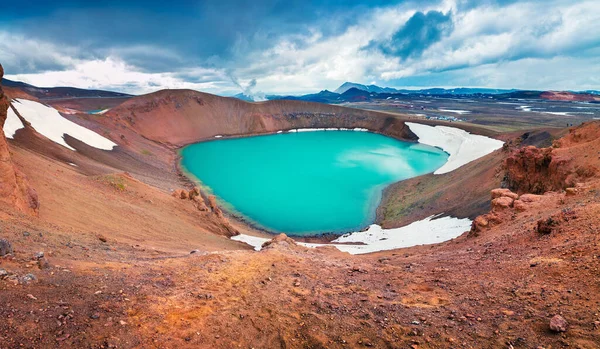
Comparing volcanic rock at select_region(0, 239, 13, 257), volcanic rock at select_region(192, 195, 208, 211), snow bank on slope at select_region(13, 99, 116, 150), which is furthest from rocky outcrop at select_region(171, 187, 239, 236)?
snow bank on slope at select_region(13, 99, 116, 150)

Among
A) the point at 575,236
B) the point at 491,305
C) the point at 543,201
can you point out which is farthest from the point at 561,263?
the point at 543,201

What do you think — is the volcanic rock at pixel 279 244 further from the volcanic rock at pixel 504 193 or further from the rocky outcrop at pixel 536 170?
the rocky outcrop at pixel 536 170

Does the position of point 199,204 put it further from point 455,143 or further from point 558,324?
point 455,143

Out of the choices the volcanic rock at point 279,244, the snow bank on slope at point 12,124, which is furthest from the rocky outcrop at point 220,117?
the volcanic rock at point 279,244

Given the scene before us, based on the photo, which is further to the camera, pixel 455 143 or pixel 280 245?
pixel 455 143

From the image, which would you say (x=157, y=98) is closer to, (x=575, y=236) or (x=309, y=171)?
(x=309, y=171)

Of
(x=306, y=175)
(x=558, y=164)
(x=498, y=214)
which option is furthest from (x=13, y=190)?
(x=306, y=175)
